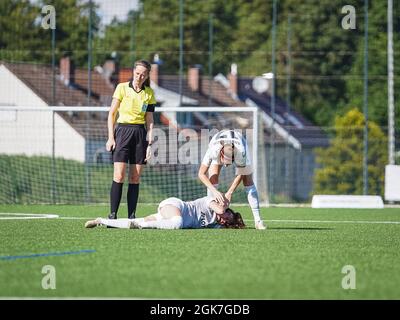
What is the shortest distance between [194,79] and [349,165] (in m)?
13.7

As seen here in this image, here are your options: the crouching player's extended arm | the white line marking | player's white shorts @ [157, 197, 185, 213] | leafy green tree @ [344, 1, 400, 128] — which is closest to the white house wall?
the white line marking

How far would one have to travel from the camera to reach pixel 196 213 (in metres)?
11.9

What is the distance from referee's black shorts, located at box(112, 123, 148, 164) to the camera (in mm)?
12836

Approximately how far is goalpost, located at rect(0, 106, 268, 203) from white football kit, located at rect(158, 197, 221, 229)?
10.0 m

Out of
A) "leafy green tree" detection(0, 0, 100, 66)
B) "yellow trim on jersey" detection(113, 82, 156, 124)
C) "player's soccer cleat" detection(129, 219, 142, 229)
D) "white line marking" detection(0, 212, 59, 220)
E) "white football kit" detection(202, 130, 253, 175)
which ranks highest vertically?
"leafy green tree" detection(0, 0, 100, 66)

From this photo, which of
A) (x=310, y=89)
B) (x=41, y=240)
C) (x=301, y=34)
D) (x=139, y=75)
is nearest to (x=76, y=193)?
(x=139, y=75)

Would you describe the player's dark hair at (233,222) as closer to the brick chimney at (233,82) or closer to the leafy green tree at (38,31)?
the leafy green tree at (38,31)

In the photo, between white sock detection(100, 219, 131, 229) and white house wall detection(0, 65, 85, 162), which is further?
white house wall detection(0, 65, 85, 162)

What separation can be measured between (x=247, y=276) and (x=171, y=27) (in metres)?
33.1

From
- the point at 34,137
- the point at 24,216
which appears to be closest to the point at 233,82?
the point at 34,137

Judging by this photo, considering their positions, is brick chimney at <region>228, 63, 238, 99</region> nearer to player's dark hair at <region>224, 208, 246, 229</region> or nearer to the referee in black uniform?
the referee in black uniform

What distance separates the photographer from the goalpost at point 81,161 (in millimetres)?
23094

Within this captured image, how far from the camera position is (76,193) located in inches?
902

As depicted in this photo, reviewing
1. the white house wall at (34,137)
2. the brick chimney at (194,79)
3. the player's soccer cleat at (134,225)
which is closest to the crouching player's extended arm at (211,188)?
the player's soccer cleat at (134,225)
